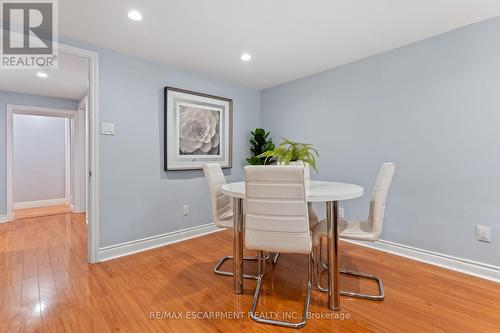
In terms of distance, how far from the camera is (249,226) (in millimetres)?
1620

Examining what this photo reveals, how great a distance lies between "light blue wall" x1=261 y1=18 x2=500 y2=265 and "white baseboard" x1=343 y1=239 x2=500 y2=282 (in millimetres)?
56

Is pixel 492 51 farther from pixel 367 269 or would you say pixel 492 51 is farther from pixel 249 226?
pixel 249 226

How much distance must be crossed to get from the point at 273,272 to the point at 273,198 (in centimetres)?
103

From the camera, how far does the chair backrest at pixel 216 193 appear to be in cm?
220

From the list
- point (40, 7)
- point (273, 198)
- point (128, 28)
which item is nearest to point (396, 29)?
point (273, 198)

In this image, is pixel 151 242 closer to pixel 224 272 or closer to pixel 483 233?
pixel 224 272

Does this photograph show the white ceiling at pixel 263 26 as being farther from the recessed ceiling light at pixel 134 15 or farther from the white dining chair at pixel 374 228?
the white dining chair at pixel 374 228

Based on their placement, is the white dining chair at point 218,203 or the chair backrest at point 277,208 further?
the white dining chair at point 218,203

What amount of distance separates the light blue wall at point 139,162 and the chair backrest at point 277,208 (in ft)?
5.77

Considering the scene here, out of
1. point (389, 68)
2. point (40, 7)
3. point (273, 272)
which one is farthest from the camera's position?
point (389, 68)

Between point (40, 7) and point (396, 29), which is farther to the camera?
point (396, 29)

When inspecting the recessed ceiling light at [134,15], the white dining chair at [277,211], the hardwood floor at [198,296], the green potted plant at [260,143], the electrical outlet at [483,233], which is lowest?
the hardwood floor at [198,296]

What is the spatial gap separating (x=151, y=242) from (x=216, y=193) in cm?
127

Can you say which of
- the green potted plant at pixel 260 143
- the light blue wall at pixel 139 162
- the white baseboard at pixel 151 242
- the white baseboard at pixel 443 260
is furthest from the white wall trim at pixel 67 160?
the white baseboard at pixel 443 260
